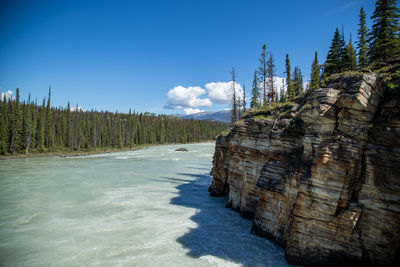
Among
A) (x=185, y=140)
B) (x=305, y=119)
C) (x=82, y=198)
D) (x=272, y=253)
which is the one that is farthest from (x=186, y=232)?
(x=185, y=140)

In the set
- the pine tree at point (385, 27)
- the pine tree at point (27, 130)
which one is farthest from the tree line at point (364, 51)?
the pine tree at point (27, 130)

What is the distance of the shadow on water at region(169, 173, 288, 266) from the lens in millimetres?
10672

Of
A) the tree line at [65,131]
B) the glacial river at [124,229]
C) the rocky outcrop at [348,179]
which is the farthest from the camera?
the tree line at [65,131]

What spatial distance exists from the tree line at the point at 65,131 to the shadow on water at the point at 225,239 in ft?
216

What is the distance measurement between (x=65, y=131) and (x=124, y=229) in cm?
7881

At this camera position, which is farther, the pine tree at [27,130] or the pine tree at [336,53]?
the pine tree at [27,130]

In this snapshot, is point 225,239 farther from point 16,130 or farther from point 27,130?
point 27,130

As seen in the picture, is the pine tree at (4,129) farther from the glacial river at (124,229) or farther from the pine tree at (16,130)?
the glacial river at (124,229)

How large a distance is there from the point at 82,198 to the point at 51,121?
70116mm

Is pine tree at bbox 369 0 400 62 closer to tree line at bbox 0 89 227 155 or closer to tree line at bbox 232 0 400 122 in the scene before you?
tree line at bbox 232 0 400 122

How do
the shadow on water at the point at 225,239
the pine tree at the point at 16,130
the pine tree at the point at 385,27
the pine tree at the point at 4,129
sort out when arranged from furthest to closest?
the pine tree at the point at 16,130
the pine tree at the point at 4,129
the pine tree at the point at 385,27
the shadow on water at the point at 225,239

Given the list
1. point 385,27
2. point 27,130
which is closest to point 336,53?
point 385,27

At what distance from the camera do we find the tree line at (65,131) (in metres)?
61.6

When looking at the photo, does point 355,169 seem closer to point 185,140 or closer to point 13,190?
point 13,190
